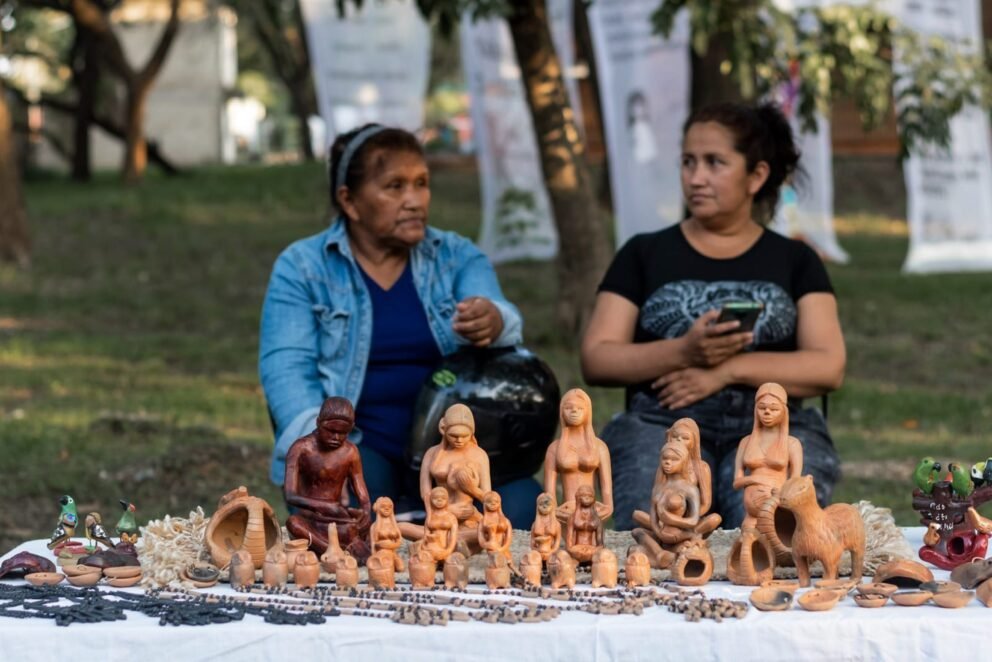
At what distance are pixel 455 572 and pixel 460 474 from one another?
213mm

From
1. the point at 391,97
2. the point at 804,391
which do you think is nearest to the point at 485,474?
the point at 804,391

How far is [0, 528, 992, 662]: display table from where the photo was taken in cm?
262

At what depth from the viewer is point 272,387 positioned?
13.0 ft

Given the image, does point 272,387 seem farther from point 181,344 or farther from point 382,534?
point 181,344

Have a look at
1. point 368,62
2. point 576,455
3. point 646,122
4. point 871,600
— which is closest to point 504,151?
point 368,62

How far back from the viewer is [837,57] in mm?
7094

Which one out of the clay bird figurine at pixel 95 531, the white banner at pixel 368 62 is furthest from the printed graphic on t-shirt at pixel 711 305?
the white banner at pixel 368 62

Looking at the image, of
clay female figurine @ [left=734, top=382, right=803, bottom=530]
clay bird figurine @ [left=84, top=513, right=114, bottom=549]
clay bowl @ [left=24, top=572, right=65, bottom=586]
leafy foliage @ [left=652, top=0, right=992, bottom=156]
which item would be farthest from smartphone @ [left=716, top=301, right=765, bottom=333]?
leafy foliage @ [left=652, top=0, right=992, bottom=156]

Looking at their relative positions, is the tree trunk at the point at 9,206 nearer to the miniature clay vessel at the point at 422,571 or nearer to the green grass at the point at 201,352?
the green grass at the point at 201,352

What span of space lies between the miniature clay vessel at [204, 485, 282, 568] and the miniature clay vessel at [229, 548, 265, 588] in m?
0.04

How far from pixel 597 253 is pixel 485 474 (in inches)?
239

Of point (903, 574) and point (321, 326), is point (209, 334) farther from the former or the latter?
point (903, 574)

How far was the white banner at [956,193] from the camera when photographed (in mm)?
11492

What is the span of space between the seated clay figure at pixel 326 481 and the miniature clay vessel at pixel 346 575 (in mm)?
156
